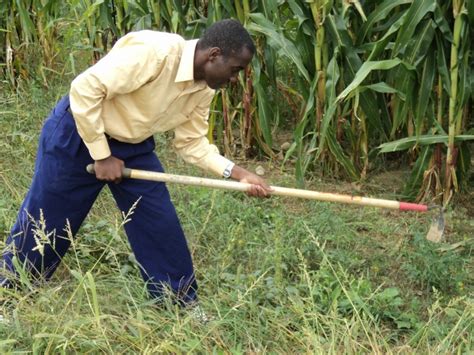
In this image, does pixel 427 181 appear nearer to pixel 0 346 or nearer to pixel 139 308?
pixel 139 308

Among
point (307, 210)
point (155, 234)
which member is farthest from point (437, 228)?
point (155, 234)

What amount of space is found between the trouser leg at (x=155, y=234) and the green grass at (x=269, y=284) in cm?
13

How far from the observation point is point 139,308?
3.41 metres

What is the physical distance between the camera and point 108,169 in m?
3.24

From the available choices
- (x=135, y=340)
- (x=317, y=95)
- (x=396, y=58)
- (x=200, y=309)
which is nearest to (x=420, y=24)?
(x=396, y=58)

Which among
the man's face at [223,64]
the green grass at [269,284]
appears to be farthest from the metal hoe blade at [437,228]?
the man's face at [223,64]

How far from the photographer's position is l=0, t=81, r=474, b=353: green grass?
10.3ft

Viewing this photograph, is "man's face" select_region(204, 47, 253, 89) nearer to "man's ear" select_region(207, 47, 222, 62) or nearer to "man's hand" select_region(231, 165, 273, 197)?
"man's ear" select_region(207, 47, 222, 62)

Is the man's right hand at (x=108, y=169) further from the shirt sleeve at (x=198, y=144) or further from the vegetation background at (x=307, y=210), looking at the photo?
the shirt sleeve at (x=198, y=144)

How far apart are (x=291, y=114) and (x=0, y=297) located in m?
3.58

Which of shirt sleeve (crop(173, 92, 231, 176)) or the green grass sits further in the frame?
shirt sleeve (crop(173, 92, 231, 176))

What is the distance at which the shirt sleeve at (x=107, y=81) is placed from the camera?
307 centimetres

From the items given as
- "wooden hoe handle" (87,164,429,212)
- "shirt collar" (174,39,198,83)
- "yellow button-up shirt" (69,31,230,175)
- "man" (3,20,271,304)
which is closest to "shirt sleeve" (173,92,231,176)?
"man" (3,20,271,304)

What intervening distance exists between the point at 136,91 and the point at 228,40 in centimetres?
44
